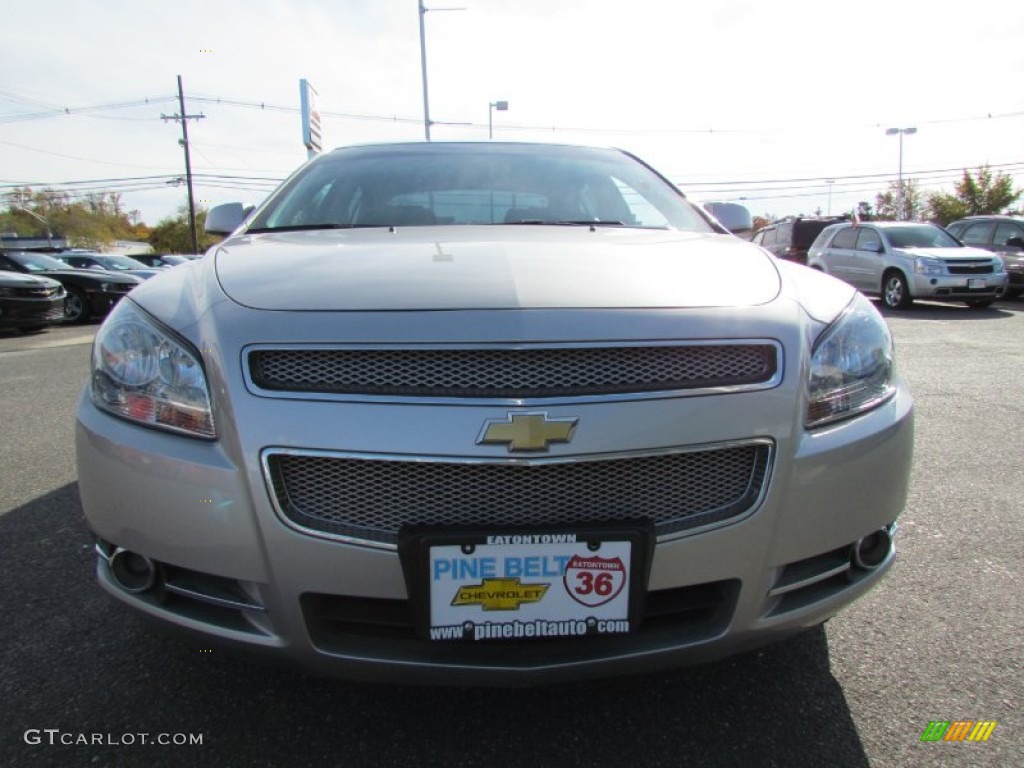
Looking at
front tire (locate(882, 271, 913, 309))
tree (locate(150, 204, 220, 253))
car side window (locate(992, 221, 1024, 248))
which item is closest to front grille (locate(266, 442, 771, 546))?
front tire (locate(882, 271, 913, 309))

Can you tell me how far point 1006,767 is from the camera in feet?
4.81

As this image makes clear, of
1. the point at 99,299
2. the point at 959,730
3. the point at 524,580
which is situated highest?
the point at 99,299

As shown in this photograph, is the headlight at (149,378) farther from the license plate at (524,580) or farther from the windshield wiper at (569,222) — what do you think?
the windshield wiper at (569,222)

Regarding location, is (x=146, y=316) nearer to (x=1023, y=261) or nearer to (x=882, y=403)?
(x=882, y=403)

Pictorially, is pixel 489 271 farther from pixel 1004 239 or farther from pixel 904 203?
pixel 904 203

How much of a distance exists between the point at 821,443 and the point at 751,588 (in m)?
0.33

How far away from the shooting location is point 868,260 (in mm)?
12711

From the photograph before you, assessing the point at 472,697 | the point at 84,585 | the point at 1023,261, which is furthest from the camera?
the point at 1023,261

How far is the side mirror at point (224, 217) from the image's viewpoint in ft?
9.35

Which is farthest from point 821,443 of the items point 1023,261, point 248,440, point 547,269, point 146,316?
point 1023,261

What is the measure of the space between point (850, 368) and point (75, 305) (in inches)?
546

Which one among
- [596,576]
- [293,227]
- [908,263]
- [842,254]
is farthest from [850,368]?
[842,254]

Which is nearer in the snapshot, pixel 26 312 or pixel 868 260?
pixel 26 312

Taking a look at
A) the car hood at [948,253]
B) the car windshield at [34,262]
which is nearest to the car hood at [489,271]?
the car hood at [948,253]
